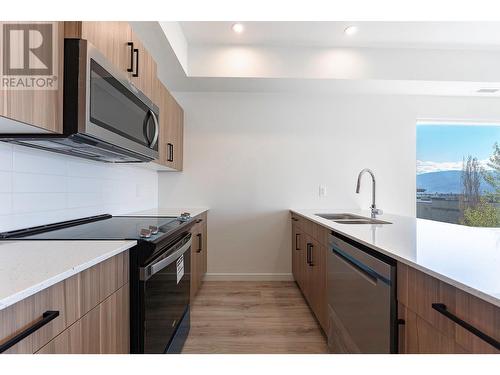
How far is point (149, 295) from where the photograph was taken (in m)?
1.27

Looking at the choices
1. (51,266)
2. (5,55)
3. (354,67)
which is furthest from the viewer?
(354,67)

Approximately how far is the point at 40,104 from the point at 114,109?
365mm

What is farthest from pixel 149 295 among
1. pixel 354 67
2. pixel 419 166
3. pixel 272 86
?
pixel 419 166

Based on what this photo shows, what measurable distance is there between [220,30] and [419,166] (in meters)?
2.83

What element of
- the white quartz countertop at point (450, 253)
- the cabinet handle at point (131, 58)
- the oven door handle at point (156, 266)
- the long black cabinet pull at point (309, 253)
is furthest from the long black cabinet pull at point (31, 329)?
the long black cabinet pull at point (309, 253)

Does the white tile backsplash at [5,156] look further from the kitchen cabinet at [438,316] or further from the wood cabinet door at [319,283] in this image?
the wood cabinet door at [319,283]

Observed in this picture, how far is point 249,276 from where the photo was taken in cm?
345

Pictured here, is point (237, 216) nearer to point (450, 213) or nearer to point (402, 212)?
point (402, 212)

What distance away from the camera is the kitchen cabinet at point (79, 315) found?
0.66 m

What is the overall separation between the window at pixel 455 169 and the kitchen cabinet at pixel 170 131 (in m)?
2.92

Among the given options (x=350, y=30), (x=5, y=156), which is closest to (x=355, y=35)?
(x=350, y=30)

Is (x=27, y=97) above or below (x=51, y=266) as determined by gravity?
above
